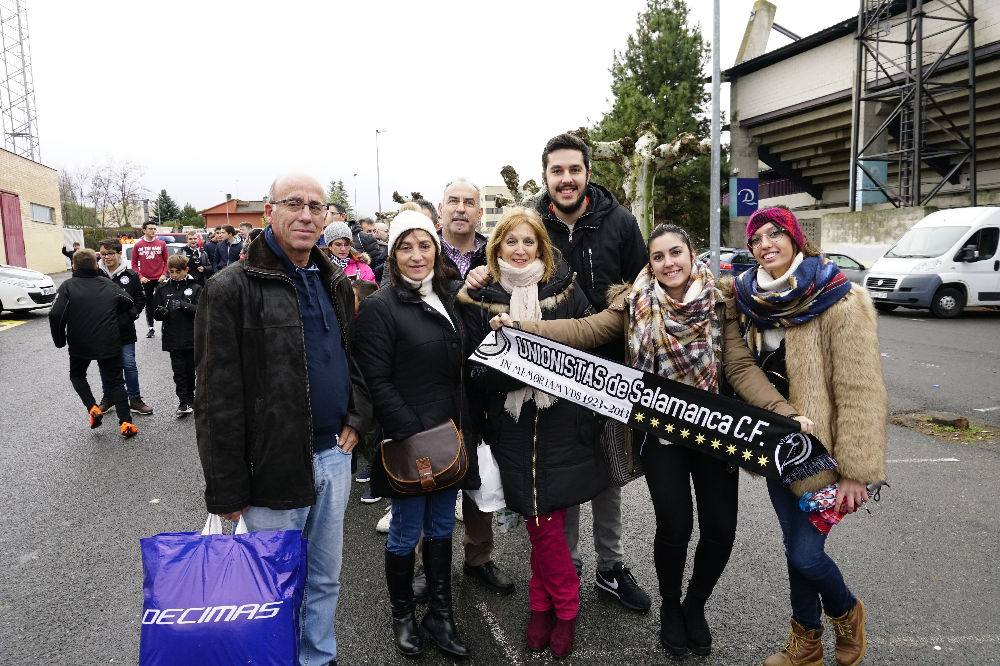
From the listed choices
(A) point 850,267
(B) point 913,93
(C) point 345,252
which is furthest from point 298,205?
(B) point 913,93

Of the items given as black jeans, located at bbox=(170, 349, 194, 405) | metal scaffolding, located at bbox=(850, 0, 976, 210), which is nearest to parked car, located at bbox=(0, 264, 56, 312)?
black jeans, located at bbox=(170, 349, 194, 405)

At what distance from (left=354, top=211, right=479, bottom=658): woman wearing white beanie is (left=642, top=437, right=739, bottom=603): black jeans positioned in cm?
88

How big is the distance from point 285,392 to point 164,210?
92.5 m

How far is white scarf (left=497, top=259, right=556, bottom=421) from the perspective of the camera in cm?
295

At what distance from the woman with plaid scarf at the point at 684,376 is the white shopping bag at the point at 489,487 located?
2.25 feet

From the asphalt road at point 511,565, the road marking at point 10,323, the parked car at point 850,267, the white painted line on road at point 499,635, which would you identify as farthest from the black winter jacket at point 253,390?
the parked car at point 850,267

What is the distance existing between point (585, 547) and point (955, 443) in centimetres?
421

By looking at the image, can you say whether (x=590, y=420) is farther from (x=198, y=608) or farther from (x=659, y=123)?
(x=659, y=123)

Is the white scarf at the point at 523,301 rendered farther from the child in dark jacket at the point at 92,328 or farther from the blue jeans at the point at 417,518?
the child in dark jacket at the point at 92,328

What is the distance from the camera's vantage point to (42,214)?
3222 cm

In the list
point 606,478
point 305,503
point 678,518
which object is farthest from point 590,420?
point 305,503

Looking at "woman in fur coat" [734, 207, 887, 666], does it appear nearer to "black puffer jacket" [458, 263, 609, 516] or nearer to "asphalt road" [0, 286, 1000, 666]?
"asphalt road" [0, 286, 1000, 666]

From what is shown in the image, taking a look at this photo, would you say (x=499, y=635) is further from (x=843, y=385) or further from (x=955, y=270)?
(x=955, y=270)

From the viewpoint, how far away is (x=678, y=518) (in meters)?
2.79
